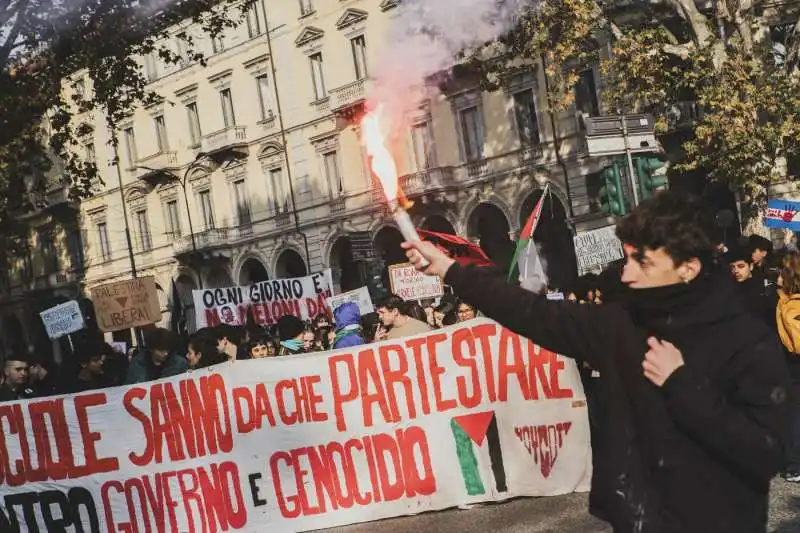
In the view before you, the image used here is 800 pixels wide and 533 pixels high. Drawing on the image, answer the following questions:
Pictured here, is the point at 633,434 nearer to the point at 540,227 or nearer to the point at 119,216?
the point at 540,227

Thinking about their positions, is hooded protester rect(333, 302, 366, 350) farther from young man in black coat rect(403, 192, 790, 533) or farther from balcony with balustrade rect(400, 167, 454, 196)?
balcony with balustrade rect(400, 167, 454, 196)

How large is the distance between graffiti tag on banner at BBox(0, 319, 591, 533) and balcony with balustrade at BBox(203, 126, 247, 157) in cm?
3201

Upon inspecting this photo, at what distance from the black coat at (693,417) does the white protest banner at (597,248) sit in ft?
49.5

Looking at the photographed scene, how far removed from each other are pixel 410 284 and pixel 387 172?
1452 centimetres

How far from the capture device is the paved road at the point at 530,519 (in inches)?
232

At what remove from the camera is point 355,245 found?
32.3 metres

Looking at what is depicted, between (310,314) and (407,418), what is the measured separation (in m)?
12.2

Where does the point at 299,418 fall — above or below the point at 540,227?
below

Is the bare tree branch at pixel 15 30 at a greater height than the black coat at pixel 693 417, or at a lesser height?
greater

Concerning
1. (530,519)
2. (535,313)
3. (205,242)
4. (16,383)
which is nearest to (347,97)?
(205,242)

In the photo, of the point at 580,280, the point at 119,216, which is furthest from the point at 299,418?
the point at 119,216

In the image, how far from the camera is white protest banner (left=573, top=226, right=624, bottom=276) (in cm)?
1759

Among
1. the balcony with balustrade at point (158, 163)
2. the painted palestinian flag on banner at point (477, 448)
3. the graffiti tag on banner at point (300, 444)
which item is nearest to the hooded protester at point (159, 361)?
the graffiti tag on banner at point (300, 444)

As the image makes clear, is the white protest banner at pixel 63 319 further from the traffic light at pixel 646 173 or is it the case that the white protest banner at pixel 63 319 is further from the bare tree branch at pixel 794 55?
the bare tree branch at pixel 794 55
